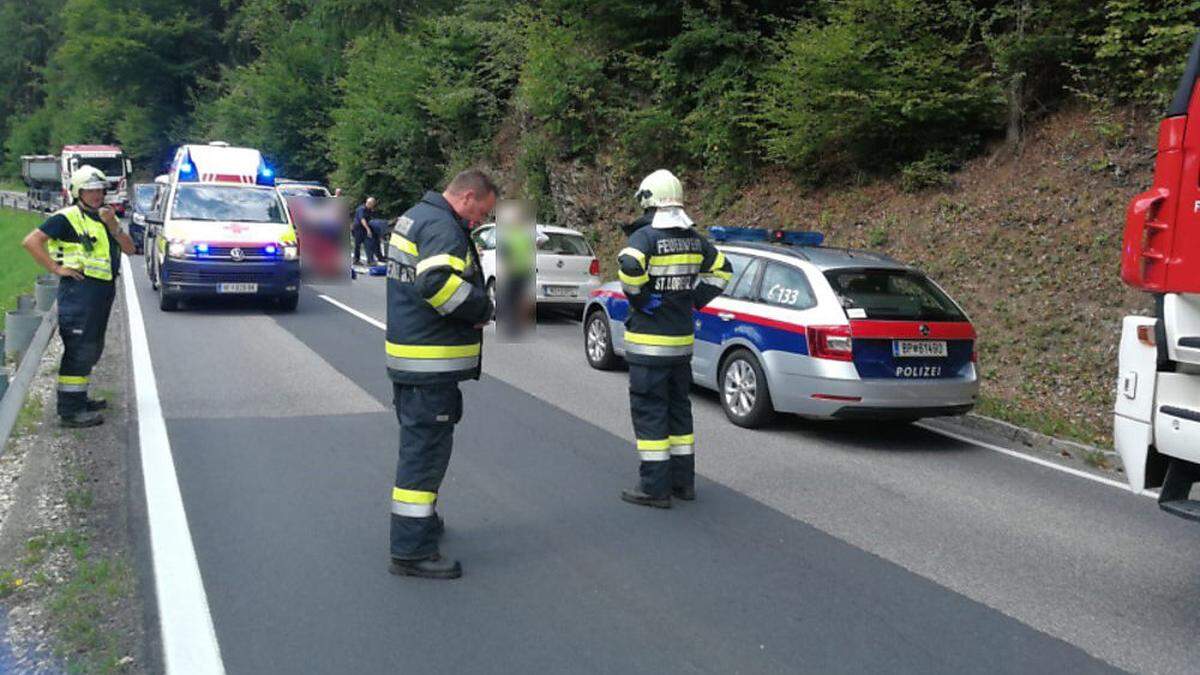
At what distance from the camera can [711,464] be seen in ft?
24.8

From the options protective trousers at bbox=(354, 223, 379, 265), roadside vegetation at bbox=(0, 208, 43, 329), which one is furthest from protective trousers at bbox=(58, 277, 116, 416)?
roadside vegetation at bbox=(0, 208, 43, 329)

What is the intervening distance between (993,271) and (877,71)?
382cm

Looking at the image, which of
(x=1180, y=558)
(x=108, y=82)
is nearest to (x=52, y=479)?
(x=1180, y=558)

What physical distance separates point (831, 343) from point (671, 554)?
3.23 m

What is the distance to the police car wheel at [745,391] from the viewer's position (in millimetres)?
8703

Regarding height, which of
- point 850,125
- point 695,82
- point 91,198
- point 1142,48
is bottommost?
point 91,198

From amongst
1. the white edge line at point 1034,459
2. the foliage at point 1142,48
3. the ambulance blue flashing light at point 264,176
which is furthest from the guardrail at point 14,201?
the white edge line at point 1034,459

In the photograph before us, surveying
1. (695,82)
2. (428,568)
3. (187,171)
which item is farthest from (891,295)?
(187,171)

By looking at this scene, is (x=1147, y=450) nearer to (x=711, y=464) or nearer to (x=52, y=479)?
(x=711, y=464)

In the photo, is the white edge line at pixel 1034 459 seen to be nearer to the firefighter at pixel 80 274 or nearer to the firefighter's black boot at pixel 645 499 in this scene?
the firefighter's black boot at pixel 645 499

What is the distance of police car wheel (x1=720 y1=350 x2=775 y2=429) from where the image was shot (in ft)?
28.6

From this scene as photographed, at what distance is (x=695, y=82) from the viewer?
1938cm

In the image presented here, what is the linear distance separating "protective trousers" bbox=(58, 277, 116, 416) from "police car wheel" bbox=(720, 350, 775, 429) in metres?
5.18

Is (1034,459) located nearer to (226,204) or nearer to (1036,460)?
Result: (1036,460)
